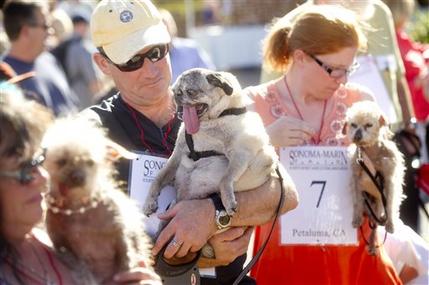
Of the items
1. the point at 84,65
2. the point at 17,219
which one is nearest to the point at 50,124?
the point at 17,219

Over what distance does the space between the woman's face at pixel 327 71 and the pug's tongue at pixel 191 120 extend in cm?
129

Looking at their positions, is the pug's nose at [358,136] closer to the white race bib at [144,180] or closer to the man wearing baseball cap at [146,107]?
the man wearing baseball cap at [146,107]

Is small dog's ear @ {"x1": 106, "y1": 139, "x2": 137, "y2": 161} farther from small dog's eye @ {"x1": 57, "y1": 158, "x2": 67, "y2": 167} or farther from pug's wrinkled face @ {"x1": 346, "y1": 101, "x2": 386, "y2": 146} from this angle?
pug's wrinkled face @ {"x1": 346, "y1": 101, "x2": 386, "y2": 146}

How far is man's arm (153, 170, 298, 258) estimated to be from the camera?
3.38 m

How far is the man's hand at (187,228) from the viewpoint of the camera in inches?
133

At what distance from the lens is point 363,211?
453 centimetres

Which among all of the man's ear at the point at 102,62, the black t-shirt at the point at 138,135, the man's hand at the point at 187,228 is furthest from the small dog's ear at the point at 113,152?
the man's ear at the point at 102,62

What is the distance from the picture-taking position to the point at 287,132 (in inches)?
177

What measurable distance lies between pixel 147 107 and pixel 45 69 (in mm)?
3950

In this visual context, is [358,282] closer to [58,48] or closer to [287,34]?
[287,34]

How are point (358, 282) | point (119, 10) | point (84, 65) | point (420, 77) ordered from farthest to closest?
point (84, 65), point (420, 77), point (358, 282), point (119, 10)

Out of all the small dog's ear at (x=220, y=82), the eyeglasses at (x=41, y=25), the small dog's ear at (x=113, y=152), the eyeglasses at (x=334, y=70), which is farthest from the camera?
the eyeglasses at (x=41, y=25)

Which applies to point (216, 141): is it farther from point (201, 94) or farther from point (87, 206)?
point (87, 206)

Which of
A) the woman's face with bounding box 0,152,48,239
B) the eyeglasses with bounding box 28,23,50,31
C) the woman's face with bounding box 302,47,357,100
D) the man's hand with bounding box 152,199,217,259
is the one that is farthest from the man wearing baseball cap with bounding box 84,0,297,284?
the eyeglasses with bounding box 28,23,50,31
